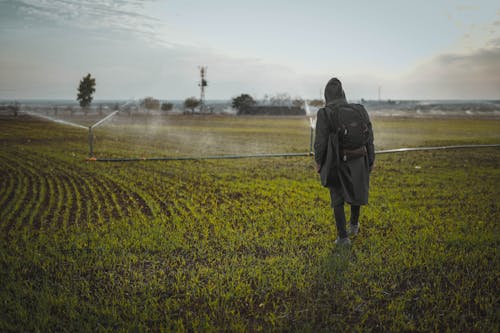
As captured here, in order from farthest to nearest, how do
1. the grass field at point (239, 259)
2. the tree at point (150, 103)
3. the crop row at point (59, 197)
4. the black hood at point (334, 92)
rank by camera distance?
the tree at point (150, 103), the crop row at point (59, 197), the black hood at point (334, 92), the grass field at point (239, 259)

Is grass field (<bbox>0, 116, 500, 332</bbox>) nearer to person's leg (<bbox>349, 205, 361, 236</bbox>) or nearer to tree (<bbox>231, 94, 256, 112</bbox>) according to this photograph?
person's leg (<bbox>349, 205, 361, 236</bbox>)

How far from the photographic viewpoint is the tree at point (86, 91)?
16425 mm

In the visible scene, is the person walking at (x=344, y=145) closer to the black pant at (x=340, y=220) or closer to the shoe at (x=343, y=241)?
the black pant at (x=340, y=220)

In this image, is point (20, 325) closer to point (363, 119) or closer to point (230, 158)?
point (363, 119)

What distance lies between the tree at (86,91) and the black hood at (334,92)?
1569 cm

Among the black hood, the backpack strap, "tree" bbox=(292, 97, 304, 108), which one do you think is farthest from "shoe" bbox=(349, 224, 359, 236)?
"tree" bbox=(292, 97, 304, 108)

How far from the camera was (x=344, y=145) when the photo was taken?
395 cm

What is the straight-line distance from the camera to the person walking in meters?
3.90

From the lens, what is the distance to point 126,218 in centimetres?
535

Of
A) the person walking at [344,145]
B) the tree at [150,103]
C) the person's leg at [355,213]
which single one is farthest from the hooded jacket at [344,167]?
the tree at [150,103]

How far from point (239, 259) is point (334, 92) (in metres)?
2.43

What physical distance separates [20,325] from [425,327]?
3459 mm

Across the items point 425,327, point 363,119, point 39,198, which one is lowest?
point 425,327

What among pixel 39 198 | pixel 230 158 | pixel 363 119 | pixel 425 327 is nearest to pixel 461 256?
pixel 425 327
